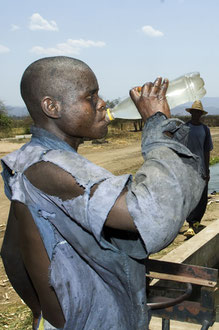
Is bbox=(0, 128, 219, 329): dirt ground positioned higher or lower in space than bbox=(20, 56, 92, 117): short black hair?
lower

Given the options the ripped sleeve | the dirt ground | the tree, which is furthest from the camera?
the tree

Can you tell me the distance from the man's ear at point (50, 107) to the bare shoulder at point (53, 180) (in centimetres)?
18

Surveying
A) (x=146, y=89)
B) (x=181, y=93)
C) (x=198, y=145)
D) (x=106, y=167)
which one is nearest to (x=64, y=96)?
(x=146, y=89)

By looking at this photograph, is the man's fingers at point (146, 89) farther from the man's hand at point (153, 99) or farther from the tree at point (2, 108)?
the tree at point (2, 108)

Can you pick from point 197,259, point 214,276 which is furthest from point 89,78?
point 197,259

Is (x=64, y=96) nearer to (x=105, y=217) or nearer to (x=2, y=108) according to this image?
(x=105, y=217)

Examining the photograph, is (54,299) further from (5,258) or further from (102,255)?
(5,258)

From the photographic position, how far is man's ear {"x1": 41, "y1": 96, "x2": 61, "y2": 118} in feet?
4.26

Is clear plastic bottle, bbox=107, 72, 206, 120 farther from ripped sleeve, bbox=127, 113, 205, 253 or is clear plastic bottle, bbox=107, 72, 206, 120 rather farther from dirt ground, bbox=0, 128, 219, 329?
dirt ground, bbox=0, 128, 219, 329

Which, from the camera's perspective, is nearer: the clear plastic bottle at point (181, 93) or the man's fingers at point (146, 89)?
the man's fingers at point (146, 89)

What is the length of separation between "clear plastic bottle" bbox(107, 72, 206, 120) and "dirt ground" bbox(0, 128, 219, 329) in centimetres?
206

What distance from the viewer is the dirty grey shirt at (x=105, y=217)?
1.12 m

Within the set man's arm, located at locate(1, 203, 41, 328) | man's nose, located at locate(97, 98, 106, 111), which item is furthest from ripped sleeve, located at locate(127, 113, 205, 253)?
man's arm, located at locate(1, 203, 41, 328)

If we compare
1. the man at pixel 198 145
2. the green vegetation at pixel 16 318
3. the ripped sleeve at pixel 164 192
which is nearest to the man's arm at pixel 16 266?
the ripped sleeve at pixel 164 192
